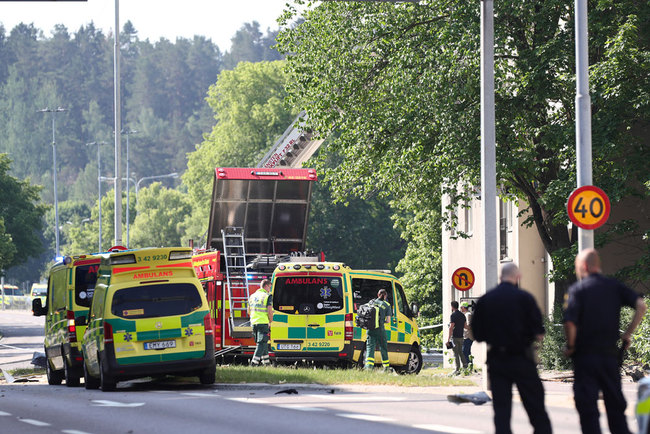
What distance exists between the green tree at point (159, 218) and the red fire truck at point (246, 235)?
88.5 metres

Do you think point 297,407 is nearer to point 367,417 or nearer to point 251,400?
point 251,400

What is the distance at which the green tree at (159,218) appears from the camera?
4707 inches

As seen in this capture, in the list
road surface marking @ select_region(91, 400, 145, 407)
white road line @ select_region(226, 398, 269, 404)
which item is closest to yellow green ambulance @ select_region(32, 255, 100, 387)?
road surface marking @ select_region(91, 400, 145, 407)

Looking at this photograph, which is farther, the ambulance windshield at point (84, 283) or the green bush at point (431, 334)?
the green bush at point (431, 334)

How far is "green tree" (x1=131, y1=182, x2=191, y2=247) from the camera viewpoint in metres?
120

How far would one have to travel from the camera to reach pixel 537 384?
420 inches

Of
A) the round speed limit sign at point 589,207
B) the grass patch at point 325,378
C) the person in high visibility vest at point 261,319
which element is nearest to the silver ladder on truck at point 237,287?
the person in high visibility vest at point 261,319

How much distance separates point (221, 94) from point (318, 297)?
62324mm

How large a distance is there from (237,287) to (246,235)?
2.33 m

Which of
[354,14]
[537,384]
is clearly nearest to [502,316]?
[537,384]

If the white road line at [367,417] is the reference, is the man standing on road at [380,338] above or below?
above

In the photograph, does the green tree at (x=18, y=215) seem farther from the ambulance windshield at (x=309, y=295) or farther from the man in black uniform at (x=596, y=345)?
the man in black uniform at (x=596, y=345)

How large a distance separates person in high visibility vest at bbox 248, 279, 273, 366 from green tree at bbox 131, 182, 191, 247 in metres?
92.4

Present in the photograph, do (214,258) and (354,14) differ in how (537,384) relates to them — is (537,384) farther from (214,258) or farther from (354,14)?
(354,14)
